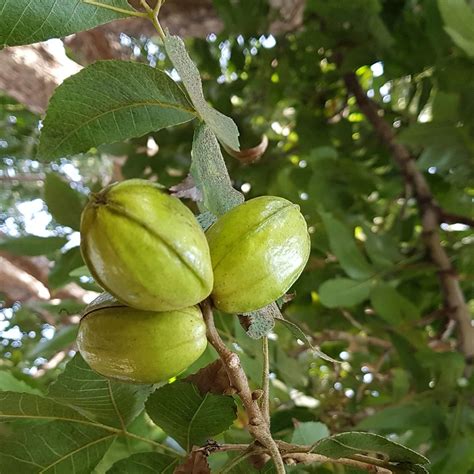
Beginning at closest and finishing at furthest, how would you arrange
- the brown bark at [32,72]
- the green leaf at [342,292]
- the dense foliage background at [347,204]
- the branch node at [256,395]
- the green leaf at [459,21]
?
the branch node at [256,395] < the green leaf at [459,21] < the dense foliage background at [347,204] < the green leaf at [342,292] < the brown bark at [32,72]

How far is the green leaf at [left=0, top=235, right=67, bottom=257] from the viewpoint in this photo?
1.74m

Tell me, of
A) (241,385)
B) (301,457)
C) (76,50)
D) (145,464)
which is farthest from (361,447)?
(76,50)

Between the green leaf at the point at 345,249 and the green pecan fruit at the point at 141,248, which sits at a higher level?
the green pecan fruit at the point at 141,248

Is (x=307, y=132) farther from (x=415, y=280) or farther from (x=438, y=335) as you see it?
(x=438, y=335)

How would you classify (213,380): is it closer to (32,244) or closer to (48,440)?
(48,440)

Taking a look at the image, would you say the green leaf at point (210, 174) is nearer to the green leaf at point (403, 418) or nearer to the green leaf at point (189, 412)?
the green leaf at point (189, 412)

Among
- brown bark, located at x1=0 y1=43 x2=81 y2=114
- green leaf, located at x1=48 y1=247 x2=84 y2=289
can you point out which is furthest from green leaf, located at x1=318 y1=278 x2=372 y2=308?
brown bark, located at x1=0 y1=43 x2=81 y2=114

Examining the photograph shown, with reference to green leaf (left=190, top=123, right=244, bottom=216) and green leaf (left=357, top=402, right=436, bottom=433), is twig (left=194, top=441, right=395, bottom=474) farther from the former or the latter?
green leaf (left=357, top=402, right=436, bottom=433)

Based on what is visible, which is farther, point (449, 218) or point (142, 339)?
point (449, 218)

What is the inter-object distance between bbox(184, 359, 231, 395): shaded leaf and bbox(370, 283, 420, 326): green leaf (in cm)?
101

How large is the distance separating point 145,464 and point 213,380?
16 cm

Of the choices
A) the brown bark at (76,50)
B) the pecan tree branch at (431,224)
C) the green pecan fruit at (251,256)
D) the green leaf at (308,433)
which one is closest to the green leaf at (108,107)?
the green pecan fruit at (251,256)

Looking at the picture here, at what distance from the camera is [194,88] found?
68cm

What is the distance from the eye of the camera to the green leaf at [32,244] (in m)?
1.74
